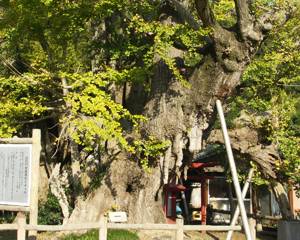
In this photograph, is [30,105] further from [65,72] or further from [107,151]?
[107,151]

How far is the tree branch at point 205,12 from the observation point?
12.0 metres

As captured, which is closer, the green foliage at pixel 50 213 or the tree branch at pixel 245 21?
the tree branch at pixel 245 21

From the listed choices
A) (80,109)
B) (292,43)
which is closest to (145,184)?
(80,109)

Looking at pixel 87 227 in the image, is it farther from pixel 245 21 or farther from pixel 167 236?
pixel 245 21

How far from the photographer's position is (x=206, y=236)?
17.2 m

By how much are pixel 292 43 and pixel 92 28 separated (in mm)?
6679

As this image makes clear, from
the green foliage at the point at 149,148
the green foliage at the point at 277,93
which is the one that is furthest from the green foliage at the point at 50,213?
the green foliage at the point at 277,93

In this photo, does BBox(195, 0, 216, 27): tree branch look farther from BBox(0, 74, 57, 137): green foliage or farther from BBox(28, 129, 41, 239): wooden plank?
BBox(28, 129, 41, 239): wooden plank

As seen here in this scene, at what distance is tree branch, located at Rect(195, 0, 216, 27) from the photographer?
12008 mm

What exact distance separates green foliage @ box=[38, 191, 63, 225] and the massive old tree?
89 cm

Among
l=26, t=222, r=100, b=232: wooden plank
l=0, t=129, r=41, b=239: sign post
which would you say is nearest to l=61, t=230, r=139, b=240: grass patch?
l=26, t=222, r=100, b=232: wooden plank

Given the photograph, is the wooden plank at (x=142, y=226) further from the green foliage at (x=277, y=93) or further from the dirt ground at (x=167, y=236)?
the green foliage at (x=277, y=93)

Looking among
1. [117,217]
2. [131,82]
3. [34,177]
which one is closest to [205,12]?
[131,82]

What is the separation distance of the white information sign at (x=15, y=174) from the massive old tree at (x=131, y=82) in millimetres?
3339
